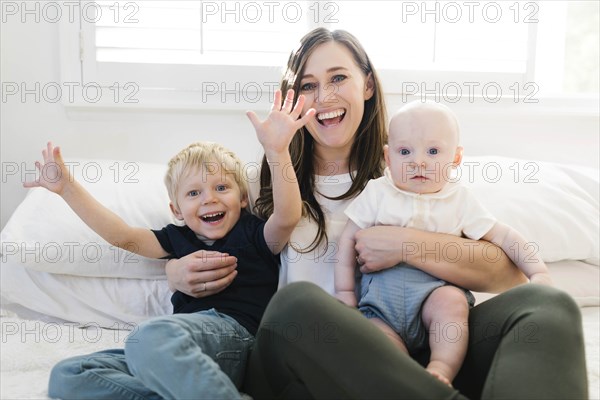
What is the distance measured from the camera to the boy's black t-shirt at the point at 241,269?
130 centimetres

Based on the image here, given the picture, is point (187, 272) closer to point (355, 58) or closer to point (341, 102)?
point (341, 102)

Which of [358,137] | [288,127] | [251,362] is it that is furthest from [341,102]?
[251,362]

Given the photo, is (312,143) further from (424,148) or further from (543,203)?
(543,203)

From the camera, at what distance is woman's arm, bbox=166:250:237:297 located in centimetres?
129

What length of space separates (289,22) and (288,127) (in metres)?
0.83

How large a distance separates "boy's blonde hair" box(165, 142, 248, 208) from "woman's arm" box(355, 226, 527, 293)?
0.31 metres

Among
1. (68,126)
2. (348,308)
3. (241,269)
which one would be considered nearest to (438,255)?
(348,308)

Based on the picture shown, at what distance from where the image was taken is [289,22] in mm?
1971

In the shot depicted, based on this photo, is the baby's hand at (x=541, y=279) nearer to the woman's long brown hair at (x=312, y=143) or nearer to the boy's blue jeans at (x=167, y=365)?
the woman's long brown hair at (x=312, y=143)

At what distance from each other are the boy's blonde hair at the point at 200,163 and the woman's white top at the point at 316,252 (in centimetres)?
17

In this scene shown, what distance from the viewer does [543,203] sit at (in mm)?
1648

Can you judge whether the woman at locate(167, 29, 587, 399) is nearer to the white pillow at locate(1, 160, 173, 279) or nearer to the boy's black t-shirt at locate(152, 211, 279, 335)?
the boy's black t-shirt at locate(152, 211, 279, 335)

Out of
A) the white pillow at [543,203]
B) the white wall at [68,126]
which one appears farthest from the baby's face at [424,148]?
the white wall at [68,126]

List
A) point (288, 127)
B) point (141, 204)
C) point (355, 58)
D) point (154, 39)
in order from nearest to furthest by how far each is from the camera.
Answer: point (288, 127) → point (355, 58) → point (141, 204) → point (154, 39)
